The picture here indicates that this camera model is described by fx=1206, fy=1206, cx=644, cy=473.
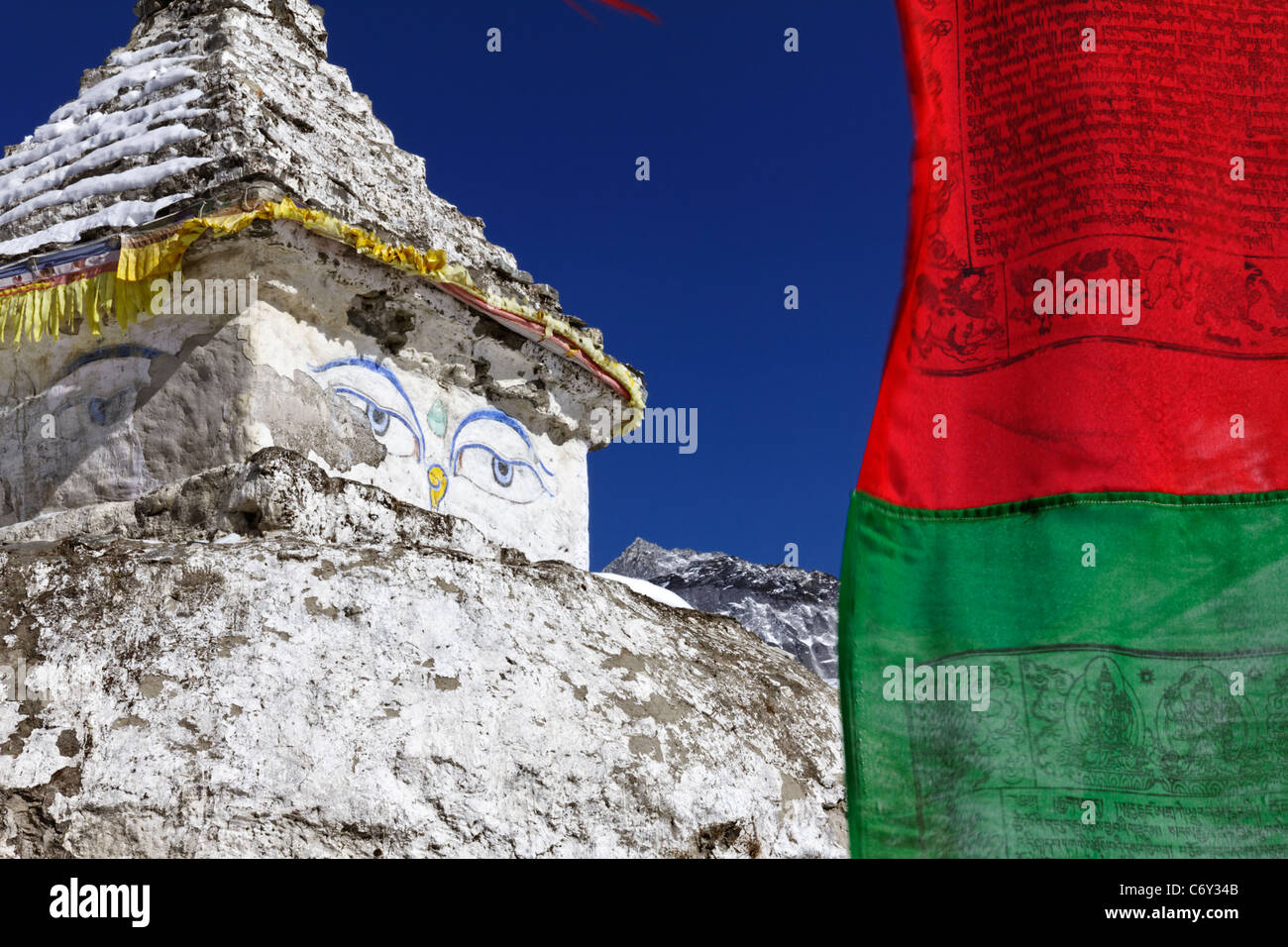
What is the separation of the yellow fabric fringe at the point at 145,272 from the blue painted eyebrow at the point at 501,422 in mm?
640

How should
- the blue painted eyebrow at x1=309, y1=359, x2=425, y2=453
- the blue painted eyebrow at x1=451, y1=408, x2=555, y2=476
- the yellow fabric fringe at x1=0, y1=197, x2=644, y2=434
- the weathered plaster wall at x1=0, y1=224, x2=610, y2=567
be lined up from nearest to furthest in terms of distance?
1. the yellow fabric fringe at x1=0, y1=197, x2=644, y2=434
2. the weathered plaster wall at x1=0, y1=224, x2=610, y2=567
3. the blue painted eyebrow at x1=309, y1=359, x2=425, y2=453
4. the blue painted eyebrow at x1=451, y1=408, x2=555, y2=476

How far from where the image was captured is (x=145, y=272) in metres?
4.37

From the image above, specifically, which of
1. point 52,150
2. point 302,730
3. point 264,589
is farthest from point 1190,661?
point 52,150

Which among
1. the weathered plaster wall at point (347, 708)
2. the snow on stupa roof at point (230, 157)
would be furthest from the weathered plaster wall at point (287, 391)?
the weathered plaster wall at point (347, 708)

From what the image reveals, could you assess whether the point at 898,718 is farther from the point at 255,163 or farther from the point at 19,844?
the point at 255,163

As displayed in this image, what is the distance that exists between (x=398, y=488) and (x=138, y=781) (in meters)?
2.19

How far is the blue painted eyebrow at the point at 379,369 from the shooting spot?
4.76m

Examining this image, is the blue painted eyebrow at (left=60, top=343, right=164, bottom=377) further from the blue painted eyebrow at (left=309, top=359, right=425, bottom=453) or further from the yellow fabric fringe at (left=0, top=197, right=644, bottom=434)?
the blue painted eyebrow at (left=309, top=359, right=425, bottom=453)

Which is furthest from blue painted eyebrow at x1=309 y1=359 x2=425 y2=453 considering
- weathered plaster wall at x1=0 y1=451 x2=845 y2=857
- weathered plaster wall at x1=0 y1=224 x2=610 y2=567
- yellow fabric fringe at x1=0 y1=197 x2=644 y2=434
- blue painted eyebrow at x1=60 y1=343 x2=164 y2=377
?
weathered plaster wall at x1=0 y1=451 x2=845 y2=857

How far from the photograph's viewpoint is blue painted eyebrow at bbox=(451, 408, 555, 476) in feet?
17.5

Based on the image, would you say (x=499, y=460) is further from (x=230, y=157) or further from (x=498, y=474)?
(x=230, y=157)

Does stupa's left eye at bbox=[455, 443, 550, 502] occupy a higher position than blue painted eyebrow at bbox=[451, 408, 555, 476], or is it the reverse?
blue painted eyebrow at bbox=[451, 408, 555, 476]

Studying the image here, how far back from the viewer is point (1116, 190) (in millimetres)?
2652

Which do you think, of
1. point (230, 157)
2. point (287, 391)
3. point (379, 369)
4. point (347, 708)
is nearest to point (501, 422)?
point (379, 369)
